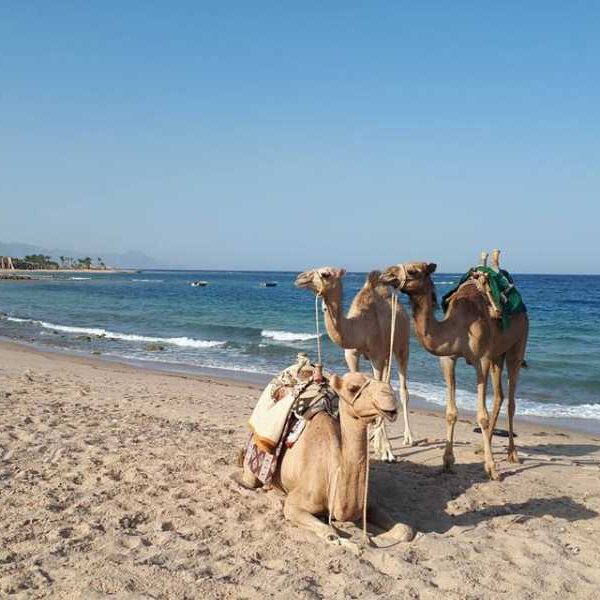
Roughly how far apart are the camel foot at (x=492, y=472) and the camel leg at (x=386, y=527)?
2199 millimetres

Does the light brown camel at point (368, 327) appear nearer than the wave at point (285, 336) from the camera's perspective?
Yes

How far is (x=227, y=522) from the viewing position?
5.19m

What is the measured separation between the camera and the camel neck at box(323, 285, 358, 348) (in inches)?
258

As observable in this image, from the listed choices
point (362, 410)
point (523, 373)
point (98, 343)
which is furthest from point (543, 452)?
point (98, 343)

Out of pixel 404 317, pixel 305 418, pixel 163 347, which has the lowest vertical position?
pixel 163 347

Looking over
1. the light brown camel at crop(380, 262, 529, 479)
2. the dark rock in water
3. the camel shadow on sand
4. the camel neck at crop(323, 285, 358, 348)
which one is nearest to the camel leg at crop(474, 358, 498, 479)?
the light brown camel at crop(380, 262, 529, 479)

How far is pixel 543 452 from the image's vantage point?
30.6 ft

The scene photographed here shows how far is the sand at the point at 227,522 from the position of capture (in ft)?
13.6

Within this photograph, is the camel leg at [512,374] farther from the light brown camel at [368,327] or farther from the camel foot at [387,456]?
the camel foot at [387,456]

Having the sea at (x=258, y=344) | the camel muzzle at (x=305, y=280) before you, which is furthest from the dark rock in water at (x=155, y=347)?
the camel muzzle at (x=305, y=280)

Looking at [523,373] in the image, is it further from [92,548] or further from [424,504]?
[92,548]

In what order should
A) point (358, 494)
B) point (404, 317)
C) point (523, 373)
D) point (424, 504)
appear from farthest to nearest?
point (523, 373) → point (404, 317) → point (424, 504) → point (358, 494)

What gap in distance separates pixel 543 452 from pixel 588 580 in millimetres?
5029

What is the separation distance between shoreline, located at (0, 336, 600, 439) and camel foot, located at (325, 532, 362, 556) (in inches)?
283
